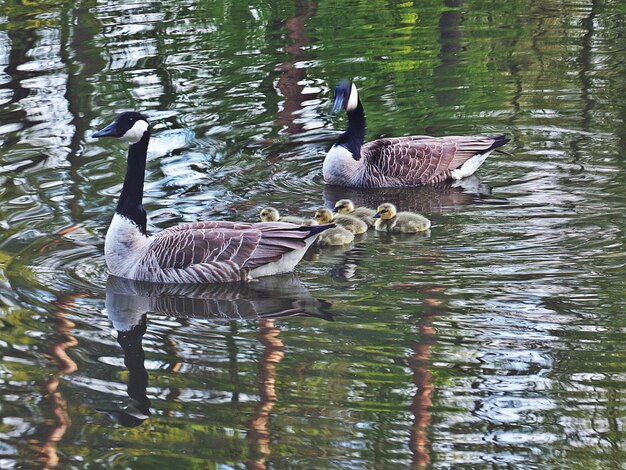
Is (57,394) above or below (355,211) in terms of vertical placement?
above

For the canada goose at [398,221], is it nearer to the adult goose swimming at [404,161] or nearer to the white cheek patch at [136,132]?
the adult goose swimming at [404,161]

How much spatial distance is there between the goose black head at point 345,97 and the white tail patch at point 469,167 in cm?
143

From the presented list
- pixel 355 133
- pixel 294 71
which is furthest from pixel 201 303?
pixel 294 71

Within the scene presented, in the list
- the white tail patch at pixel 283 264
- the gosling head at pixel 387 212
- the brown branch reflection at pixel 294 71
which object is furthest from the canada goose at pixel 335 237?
the brown branch reflection at pixel 294 71

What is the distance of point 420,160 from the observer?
13.5 m

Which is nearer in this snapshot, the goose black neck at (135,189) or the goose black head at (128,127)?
the goose black head at (128,127)

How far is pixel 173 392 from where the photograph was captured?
8.06 meters

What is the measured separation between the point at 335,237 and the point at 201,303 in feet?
5.61

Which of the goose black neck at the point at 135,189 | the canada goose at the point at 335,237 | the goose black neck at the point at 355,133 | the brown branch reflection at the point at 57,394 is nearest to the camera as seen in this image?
the brown branch reflection at the point at 57,394

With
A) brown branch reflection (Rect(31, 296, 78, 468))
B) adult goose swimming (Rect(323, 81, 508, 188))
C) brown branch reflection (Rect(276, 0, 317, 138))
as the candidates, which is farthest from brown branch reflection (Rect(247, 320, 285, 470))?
brown branch reflection (Rect(276, 0, 317, 138))

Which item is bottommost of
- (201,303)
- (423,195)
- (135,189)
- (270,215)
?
(423,195)

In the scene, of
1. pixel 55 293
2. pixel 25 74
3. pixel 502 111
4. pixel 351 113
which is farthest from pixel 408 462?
pixel 25 74

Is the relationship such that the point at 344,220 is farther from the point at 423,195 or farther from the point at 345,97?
the point at 345,97

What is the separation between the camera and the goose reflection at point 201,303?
30.9 feet
